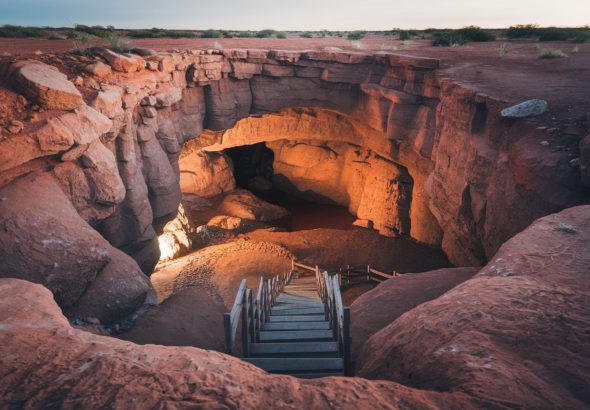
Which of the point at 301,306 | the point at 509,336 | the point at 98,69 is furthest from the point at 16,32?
the point at 509,336

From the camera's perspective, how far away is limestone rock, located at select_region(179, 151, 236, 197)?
75.5 ft

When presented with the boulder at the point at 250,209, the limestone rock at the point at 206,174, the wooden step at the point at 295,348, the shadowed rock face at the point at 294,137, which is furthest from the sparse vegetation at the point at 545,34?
the wooden step at the point at 295,348

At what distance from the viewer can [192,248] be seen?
1867cm

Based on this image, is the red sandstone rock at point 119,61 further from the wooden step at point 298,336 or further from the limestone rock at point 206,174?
the limestone rock at point 206,174

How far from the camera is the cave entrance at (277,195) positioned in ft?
72.6

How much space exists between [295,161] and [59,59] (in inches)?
594

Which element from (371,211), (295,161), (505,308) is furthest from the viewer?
(295,161)

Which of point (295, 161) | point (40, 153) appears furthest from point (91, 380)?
point (295, 161)

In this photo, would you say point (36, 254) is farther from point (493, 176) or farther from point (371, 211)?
point (371, 211)

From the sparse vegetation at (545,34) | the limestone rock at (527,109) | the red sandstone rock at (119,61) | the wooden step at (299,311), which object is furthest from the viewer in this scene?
the sparse vegetation at (545,34)

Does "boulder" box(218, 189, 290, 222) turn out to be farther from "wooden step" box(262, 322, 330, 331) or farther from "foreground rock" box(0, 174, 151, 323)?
"wooden step" box(262, 322, 330, 331)

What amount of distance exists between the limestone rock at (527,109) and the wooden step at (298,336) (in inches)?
256

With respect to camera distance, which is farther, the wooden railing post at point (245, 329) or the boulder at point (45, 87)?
the boulder at point (45, 87)

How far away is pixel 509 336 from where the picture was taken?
3.55 m
